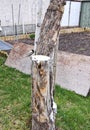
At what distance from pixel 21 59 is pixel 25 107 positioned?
1.93 m

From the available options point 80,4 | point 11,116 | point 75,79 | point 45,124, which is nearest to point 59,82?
point 75,79

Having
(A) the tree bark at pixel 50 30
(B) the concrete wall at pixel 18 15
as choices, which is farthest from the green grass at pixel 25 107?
(B) the concrete wall at pixel 18 15

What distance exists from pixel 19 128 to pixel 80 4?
961 centimetres

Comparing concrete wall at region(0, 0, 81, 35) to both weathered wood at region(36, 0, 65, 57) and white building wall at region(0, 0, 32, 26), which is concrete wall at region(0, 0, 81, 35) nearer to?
white building wall at region(0, 0, 32, 26)

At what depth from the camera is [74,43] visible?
864 cm

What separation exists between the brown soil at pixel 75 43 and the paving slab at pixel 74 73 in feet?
7.64

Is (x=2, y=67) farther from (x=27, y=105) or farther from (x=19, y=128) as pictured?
(x=19, y=128)

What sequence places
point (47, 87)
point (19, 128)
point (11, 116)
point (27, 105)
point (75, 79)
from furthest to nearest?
point (75, 79) → point (27, 105) → point (11, 116) → point (19, 128) → point (47, 87)

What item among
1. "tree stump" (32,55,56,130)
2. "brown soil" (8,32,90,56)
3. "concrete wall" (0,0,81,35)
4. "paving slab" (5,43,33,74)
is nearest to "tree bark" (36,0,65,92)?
"tree stump" (32,55,56,130)

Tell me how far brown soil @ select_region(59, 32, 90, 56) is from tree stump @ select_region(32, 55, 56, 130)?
4375mm

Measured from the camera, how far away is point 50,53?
9.62 feet

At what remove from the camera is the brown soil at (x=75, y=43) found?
764 centimetres

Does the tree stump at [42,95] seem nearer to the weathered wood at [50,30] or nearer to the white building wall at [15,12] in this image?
the weathered wood at [50,30]

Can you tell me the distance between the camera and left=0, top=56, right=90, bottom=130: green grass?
3541 millimetres
